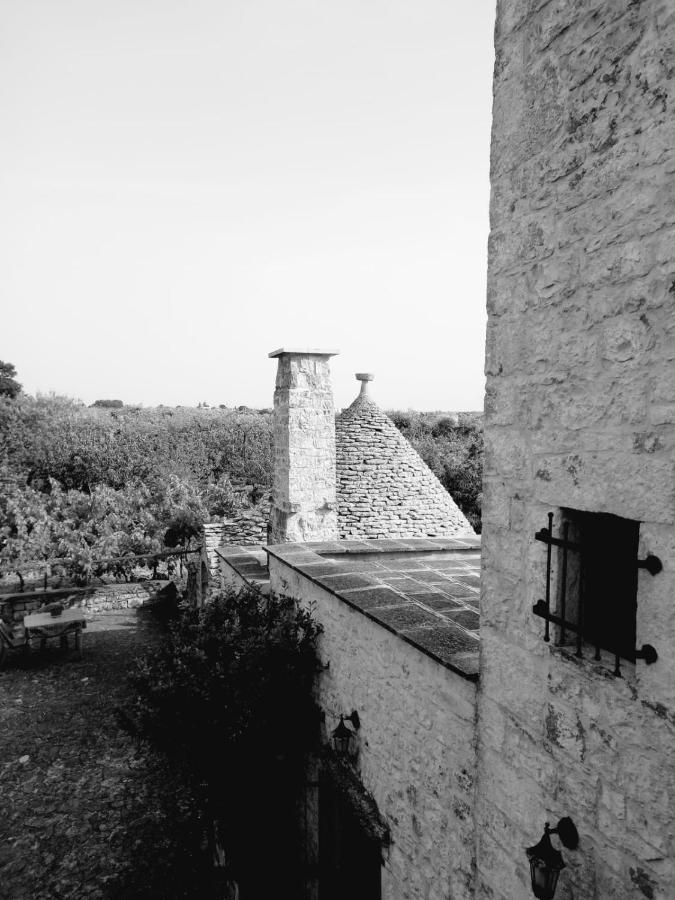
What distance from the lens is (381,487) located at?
10273mm

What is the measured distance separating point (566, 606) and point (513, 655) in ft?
1.23

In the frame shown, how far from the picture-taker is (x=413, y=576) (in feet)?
16.9

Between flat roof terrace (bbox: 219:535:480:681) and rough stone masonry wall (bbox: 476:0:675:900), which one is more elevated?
rough stone masonry wall (bbox: 476:0:675:900)

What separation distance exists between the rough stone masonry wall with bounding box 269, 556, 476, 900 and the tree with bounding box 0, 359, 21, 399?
32979mm

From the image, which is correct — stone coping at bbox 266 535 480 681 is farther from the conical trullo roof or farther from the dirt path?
the dirt path

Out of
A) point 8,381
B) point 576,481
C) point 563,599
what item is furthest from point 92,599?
point 8,381

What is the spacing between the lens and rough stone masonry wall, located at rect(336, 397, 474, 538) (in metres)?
9.93

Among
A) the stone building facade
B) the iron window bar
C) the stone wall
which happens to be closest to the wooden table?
the stone wall

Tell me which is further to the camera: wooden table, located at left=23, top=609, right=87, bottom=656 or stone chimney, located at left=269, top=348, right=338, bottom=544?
wooden table, located at left=23, top=609, right=87, bottom=656

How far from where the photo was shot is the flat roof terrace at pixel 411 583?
3396 mm

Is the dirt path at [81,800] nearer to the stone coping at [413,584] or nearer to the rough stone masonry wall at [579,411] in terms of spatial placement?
the stone coping at [413,584]

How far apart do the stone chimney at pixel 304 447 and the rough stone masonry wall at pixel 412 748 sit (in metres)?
4.26

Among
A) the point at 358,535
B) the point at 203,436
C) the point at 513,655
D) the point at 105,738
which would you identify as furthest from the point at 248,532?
the point at 513,655

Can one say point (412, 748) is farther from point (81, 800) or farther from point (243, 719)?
point (81, 800)
